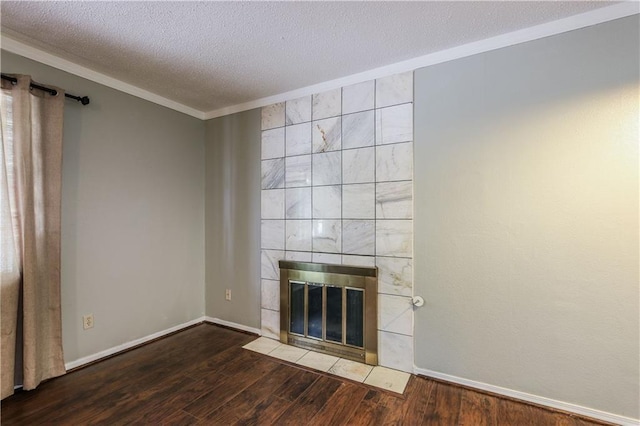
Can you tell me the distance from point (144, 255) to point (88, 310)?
56 centimetres

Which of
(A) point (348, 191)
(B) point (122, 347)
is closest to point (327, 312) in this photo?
(A) point (348, 191)

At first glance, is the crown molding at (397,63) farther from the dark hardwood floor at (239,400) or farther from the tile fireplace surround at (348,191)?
the dark hardwood floor at (239,400)

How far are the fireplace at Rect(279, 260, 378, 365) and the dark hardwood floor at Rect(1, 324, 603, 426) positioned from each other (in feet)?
1.02

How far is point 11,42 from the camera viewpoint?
5.86 feet

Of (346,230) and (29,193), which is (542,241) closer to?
(346,230)

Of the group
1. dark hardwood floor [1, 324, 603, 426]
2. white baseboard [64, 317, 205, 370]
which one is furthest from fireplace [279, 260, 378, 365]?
white baseboard [64, 317, 205, 370]

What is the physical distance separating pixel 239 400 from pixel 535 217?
2110 mm

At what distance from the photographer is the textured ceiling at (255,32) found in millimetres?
1533

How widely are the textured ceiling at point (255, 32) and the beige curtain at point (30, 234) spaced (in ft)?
1.36

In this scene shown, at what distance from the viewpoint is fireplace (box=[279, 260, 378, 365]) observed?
85.9 inches

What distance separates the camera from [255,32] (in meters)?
1.73

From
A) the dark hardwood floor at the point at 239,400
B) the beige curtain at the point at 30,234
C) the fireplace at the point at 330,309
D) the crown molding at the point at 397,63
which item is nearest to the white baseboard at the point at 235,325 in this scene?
the fireplace at the point at 330,309

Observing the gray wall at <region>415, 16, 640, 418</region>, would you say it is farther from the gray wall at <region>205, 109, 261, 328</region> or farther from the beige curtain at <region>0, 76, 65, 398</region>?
the beige curtain at <region>0, 76, 65, 398</region>

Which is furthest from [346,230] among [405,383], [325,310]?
[405,383]
